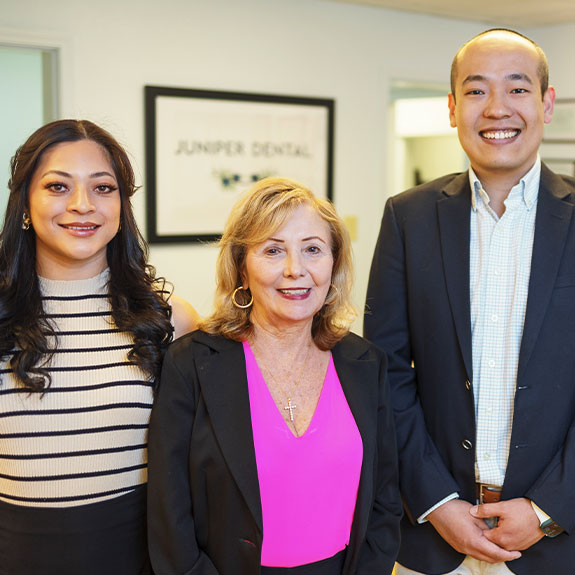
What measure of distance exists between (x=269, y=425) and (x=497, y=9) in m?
4.16

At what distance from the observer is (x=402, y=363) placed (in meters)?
1.96

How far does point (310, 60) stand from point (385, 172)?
91 cm

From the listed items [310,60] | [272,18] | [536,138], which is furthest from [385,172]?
[536,138]

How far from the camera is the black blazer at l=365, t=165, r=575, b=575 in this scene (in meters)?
1.78

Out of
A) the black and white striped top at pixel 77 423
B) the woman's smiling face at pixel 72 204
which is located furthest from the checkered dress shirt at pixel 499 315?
the woman's smiling face at pixel 72 204

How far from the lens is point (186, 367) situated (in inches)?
65.7

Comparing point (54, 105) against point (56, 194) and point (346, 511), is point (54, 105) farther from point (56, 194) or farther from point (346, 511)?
point (346, 511)

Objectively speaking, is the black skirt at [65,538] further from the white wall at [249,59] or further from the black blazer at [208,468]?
the white wall at [249,59]

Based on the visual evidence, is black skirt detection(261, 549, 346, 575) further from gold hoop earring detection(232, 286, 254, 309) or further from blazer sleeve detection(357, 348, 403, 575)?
gold hoop earring detection(232, 286, 254, 309)

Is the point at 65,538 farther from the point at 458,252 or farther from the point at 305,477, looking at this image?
the point at 458,252

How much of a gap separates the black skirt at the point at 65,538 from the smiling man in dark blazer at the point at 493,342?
0.72m

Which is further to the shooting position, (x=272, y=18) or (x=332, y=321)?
(x=272, y=18)

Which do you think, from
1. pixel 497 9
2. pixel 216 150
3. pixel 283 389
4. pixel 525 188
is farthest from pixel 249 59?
pixel 283 389

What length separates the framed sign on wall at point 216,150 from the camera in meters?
Result: 4.09
